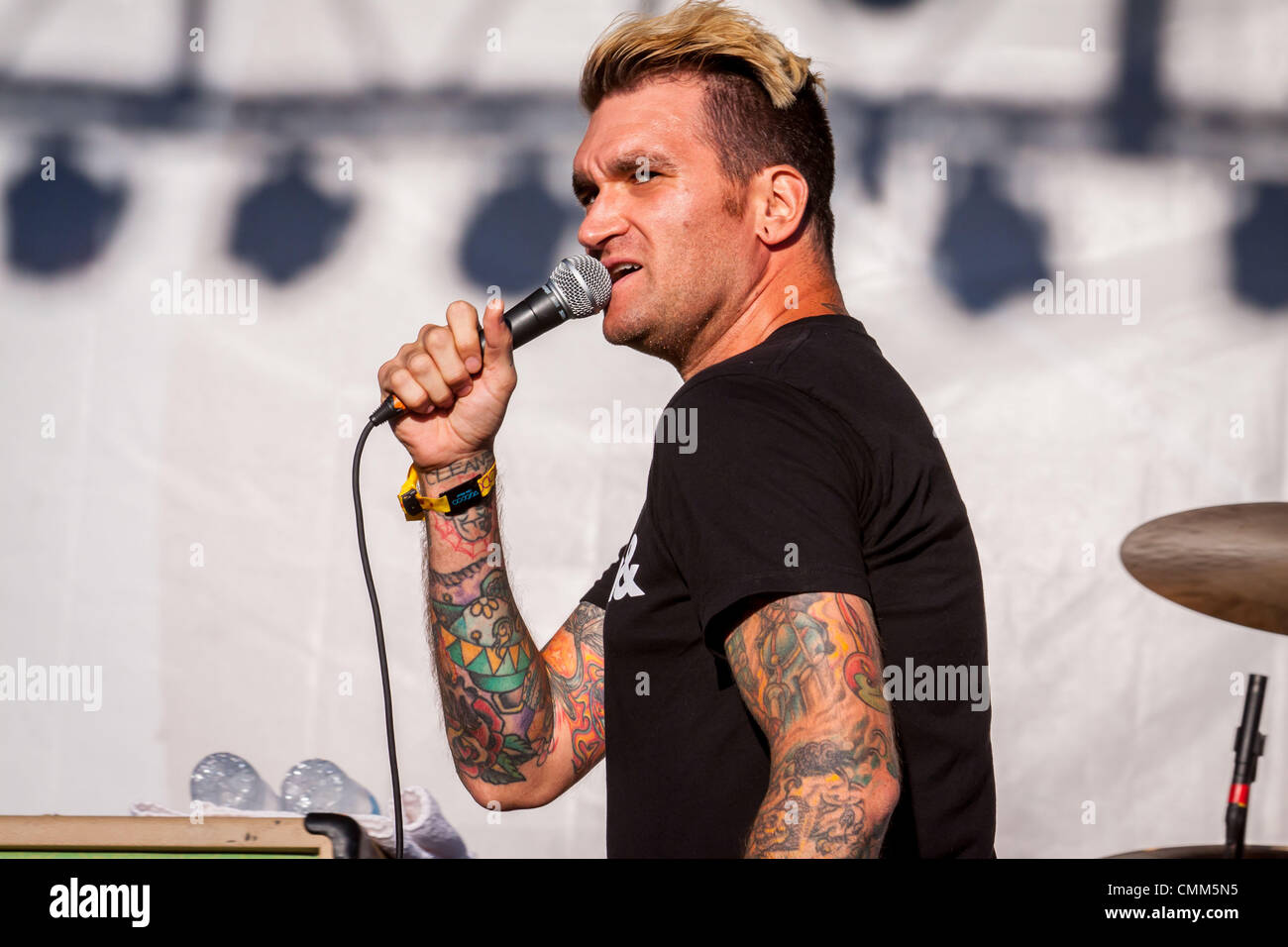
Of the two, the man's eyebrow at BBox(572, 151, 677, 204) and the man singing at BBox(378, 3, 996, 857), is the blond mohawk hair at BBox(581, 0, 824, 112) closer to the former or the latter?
the man singing at BBox(378, 3, 996, 857)

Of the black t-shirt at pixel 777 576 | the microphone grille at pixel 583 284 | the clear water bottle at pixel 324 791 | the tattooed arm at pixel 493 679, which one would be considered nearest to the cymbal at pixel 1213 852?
the black t-shirt at pixel 777 576

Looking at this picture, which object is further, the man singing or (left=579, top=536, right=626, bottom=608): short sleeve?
(left=579, top=536, right=626, bottom=608): short sleeve

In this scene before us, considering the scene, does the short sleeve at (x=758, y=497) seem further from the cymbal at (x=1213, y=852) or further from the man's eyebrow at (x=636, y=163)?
the cymbal at (x=1213, y=852)

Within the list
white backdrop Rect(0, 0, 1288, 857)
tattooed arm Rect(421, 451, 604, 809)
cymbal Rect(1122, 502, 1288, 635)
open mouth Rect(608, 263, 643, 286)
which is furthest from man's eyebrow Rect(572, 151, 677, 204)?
white backdrop Rect(0, 0, 1288, 857)

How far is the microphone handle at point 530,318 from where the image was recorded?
4.79 feet

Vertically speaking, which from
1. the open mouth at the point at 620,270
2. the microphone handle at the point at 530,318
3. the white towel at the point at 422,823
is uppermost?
the open mouth at the point at 620,270

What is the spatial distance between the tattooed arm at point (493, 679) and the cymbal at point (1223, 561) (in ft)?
3.12

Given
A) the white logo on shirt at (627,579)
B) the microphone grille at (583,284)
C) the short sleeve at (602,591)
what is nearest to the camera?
the white logo on shirt at (627,579)

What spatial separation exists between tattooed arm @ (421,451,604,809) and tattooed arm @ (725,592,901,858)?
619 mm

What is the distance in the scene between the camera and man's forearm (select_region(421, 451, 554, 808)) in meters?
1.64

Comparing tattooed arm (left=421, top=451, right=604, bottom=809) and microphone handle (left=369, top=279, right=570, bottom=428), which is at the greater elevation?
microphone handle (left=369, top=279, right=570, bottom=428)

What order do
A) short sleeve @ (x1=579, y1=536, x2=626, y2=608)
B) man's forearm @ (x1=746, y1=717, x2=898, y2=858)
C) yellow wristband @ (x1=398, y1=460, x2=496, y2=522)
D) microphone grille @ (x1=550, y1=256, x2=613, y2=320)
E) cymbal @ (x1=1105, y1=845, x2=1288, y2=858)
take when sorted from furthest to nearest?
1. cymbal @ (x1=1105, y1=845, x2=1288, y2=858)
2. short sleeve @ (x1=579, y1=536, x2=626, y2=608)
3. yellow wristband @ (x1=398, y1=460, x2=496, y2=522)
4. microphone grille @ (x1=550, y1=256, x2=613, y2=320)
5. man's forearm @ (x1=746, y1=717, x2=898, y2=858)

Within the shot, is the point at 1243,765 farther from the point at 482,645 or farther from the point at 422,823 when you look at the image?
the point at 422,823
